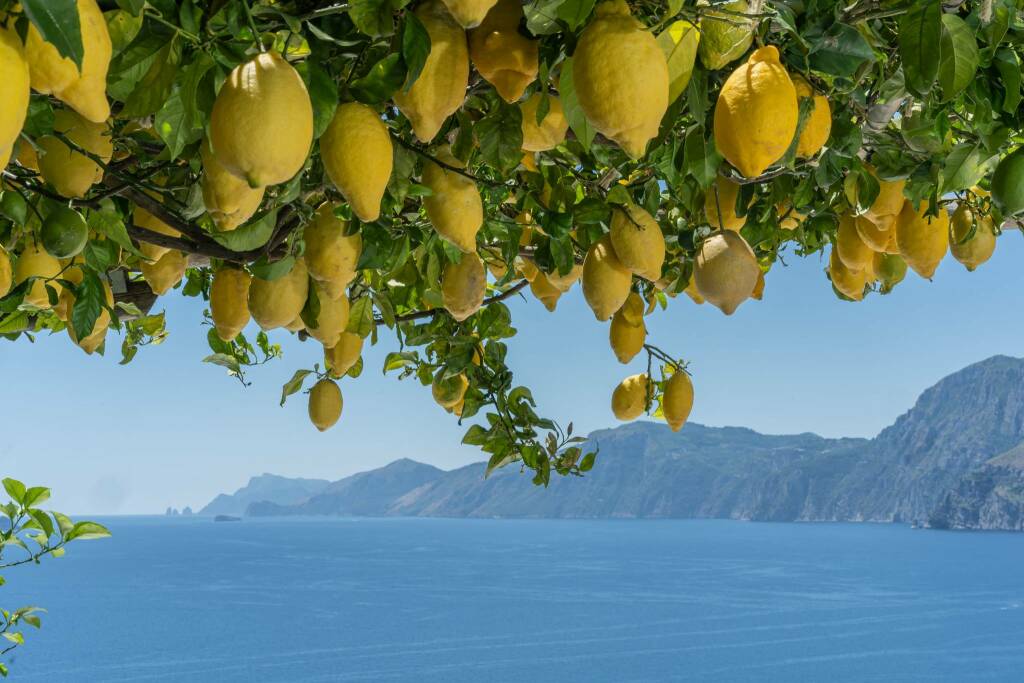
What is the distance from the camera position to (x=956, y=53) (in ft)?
2.63

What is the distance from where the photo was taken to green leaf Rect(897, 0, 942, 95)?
77cm

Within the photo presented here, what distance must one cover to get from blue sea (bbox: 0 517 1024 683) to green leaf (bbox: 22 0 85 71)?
5281 cm

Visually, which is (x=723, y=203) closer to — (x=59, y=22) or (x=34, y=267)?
(x=59, y=22)

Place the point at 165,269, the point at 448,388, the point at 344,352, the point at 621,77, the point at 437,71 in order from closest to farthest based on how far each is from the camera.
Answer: the point at 621,77 → the point at 437,71 → the point at 165,269 → the point at 344,352 → the point at 448,388

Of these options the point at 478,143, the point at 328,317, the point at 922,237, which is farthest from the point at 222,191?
the point at 922,237

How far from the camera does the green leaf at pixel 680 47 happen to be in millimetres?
800

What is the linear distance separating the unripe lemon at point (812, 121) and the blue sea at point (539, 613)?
52.3 meters

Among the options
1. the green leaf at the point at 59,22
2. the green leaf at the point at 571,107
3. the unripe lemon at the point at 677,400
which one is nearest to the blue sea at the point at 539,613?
the unripe lemon at the point at 677,400

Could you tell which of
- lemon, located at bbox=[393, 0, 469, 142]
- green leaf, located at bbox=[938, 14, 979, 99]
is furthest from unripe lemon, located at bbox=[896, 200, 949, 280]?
lemon, located at bbox=[393, 0, 469, 142]

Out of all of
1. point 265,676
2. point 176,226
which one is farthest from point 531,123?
point 265,676

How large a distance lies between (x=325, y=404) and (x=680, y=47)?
4.44 feet

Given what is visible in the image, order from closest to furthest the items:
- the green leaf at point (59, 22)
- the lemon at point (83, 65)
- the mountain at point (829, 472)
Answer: the green leaf at point (59, 22) → the lemon at point (83, 65) → the mountain at point (829, 472)

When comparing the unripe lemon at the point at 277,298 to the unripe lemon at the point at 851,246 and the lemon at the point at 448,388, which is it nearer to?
the unripe lemon at the point at 851,246

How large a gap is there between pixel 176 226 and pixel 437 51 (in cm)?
77
